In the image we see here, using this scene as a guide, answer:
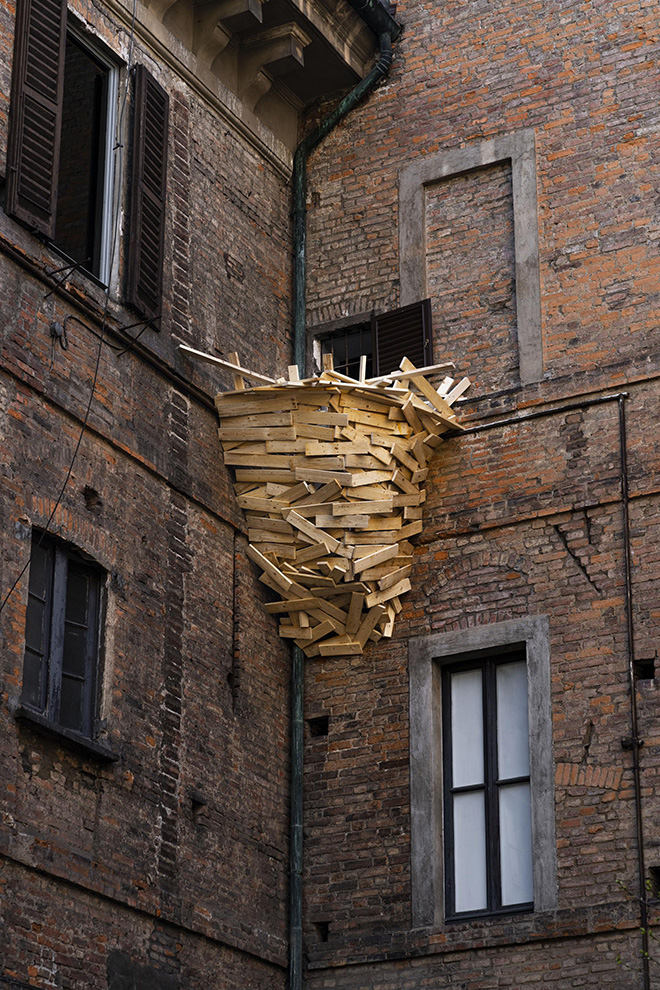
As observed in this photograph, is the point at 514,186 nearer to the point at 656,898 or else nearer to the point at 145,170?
the point at 145,170

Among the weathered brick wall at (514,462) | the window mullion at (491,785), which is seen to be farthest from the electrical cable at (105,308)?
the window mullion at (491,785)

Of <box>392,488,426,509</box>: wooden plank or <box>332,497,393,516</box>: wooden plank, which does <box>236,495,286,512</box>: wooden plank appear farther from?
<box>392,488,426,509</box>: wooden plank

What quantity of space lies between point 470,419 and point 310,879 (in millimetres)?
3832

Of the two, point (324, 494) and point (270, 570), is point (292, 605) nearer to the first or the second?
point (270, 570)

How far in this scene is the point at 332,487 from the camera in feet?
42.5

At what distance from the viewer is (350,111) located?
15.2m

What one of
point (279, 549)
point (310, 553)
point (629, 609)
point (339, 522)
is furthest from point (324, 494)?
point (629, 609)

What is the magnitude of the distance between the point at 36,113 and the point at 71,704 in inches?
163

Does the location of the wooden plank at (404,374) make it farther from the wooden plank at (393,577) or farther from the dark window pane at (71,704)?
the dark window pane at (71,704)

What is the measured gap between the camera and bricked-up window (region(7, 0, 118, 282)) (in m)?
11.6

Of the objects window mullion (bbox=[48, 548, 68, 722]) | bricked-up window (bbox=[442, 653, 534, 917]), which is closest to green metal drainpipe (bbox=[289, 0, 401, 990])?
bricked-up window (bbox=[442, 653, 534, 917])

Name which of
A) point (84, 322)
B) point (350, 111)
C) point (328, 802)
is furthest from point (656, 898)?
point (350, 111)

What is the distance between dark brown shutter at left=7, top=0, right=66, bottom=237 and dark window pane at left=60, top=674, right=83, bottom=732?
3.07 metres

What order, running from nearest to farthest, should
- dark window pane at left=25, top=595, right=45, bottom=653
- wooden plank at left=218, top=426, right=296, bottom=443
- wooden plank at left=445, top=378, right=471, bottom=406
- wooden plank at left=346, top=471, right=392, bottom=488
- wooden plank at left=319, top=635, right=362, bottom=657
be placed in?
dark window pane at left=25, top=595, right=45, bottom=653
wooden plank at left=346, top=471, right=392, bottom=488
wooden plank at left=218, top=426, right=296, bottom=443
wooden plank at left=319, top=635, right=362, bottom=657
wooden plank at left=445, top=378, right=471, bottom=406
